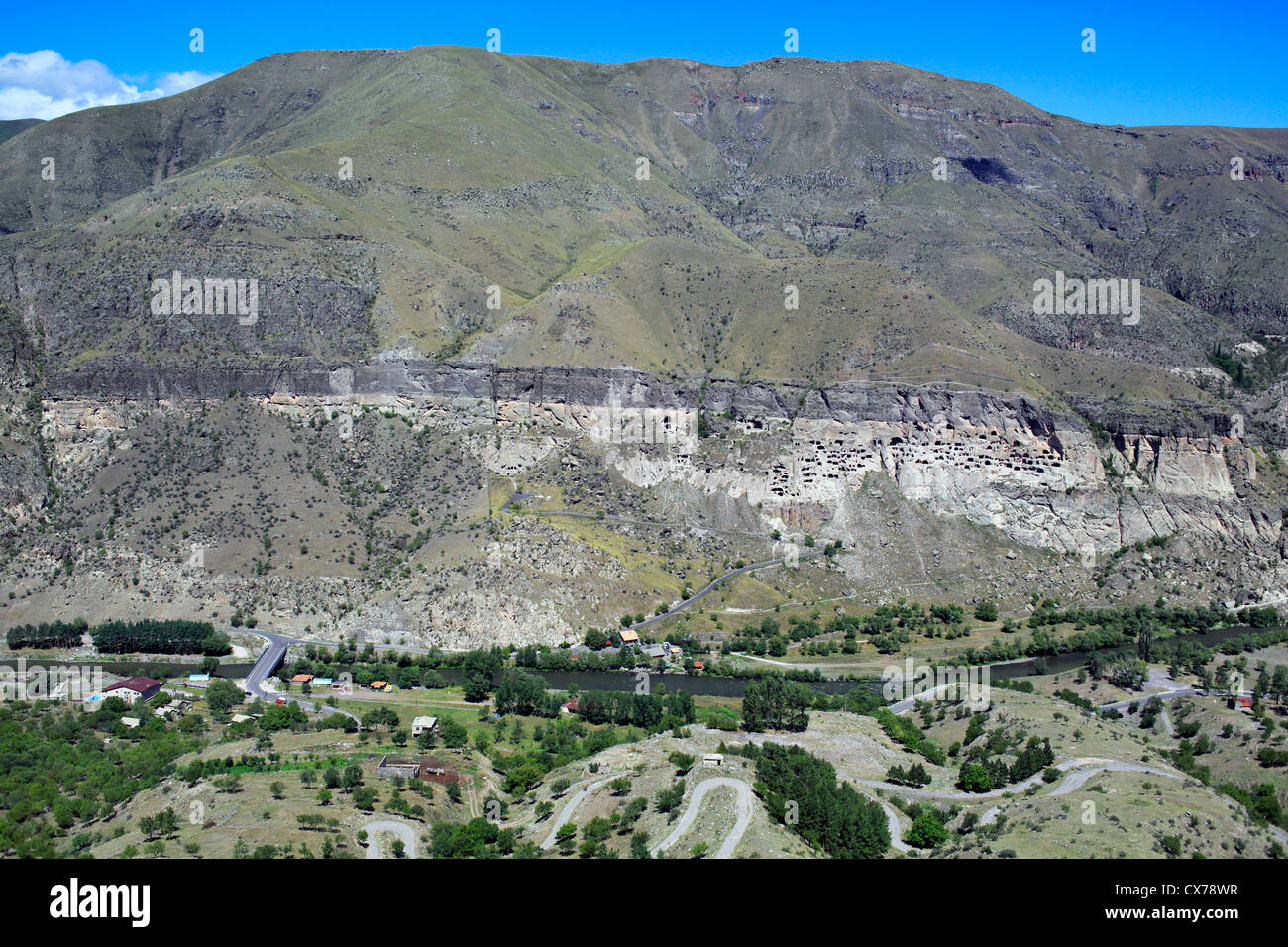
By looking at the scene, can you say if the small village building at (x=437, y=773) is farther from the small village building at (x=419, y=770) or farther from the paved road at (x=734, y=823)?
the paved road at (x=734, y=823)

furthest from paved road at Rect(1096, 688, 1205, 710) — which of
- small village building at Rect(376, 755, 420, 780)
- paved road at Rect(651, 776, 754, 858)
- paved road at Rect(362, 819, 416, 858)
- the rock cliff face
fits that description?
paved road at Rect(362, 819, 416, 858)

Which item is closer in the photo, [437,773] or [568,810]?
[568,810]

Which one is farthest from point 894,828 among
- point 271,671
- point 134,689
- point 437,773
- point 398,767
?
point 134,689

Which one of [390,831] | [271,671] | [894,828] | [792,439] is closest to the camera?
[390,831]

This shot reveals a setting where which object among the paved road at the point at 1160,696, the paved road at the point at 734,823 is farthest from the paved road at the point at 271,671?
the paved road at the point at 1160,696

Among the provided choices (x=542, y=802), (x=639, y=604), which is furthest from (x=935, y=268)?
(x=542, y=802)

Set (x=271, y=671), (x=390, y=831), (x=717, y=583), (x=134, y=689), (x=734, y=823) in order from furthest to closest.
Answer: (x=717, y=583), (x=271, y=671), (x=134, y=689), (x=390, y=831), (x=734, y=823)

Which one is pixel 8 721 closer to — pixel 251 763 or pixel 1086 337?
pixel 251 763

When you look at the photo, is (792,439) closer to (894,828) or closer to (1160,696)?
(1160,696)
